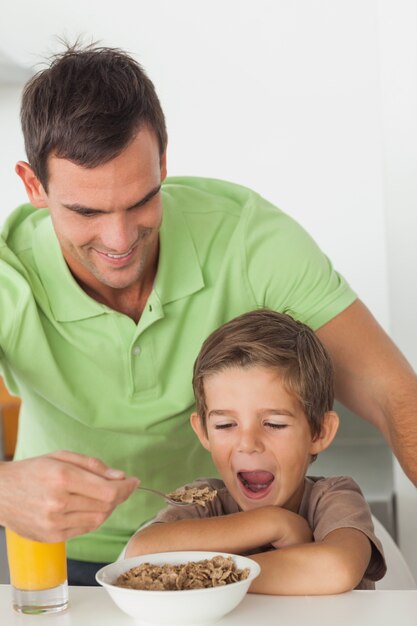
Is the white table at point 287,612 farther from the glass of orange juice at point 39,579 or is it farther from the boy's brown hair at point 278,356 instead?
the boy's brown hair at point 278,356

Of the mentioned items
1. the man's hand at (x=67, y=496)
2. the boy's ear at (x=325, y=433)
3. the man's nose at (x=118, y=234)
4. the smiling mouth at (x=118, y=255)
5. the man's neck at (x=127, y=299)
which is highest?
the man's nose at (x=118, y=234)

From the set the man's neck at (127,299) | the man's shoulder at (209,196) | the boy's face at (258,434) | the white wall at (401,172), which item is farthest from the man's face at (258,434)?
the white wall at (401,172)

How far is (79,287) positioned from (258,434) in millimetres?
456

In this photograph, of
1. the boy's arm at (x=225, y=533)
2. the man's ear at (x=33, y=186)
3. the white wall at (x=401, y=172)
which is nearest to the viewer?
the boy's arm at (x=225, y=533)

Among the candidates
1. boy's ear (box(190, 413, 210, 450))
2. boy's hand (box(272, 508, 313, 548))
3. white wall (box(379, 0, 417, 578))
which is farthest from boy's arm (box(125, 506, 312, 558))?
white wall (box(379, 0, 417, 578))

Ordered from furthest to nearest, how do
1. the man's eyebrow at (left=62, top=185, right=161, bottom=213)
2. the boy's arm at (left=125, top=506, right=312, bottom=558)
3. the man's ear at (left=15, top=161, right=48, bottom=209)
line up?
the man's ear at (left=15, top=161, right=48, bottom=209), the man's eyebrow at (left=62, top=185, right=161, bottom=213), the boy's arm at (left=125, top=506, right=312, bottom=558)

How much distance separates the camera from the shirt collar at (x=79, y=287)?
1.74 m

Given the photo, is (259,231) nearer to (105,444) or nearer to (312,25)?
(105,444)

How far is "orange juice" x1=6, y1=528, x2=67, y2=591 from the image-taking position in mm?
1129

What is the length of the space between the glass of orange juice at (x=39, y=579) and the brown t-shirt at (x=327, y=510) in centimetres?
30

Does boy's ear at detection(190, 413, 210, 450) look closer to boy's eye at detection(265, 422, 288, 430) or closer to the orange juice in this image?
boy's eye at detection(265, 422, 288, 430)

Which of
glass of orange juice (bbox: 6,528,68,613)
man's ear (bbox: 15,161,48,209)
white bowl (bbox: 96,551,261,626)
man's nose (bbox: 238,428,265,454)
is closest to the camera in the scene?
white bowl (bbox: 96,551,261,626)

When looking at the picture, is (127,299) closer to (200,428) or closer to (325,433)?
(200,428)

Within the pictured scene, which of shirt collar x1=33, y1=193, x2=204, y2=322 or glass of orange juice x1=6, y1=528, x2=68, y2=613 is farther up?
shirt collar x1=33, y1=193, x2=204, y2=322
